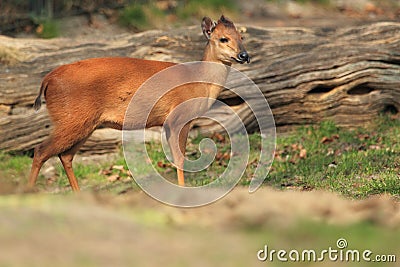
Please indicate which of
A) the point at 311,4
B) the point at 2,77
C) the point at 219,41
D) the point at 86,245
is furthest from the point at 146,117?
the point at 311,4

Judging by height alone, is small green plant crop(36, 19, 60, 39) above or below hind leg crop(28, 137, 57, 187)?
above

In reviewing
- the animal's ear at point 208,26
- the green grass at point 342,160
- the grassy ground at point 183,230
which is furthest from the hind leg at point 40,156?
the green grass at point 342,160

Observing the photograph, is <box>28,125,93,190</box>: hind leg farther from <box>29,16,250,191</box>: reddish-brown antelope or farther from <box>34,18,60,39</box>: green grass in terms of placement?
<box>34,18,60,39</box>: green grass

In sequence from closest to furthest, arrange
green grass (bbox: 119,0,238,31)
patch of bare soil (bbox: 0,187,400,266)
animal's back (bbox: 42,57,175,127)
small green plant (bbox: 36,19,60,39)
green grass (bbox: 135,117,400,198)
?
patch of bare soil (bbox: 0,187,400,266)
animal's back (bbox: 42,57,175,127)
green grass (bbox: 135,117,400,198)
small green plant (bbox: 36,19,60,39)
green grass (bbox: 119,0,238,31)

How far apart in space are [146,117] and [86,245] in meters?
4.75

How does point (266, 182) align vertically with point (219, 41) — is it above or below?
below

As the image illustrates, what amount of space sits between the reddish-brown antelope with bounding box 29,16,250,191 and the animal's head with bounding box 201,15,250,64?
19 mm

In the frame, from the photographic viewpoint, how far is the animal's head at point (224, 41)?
31.7ft

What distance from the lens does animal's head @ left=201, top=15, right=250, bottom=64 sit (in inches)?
380

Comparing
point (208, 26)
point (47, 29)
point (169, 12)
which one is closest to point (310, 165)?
point (208, 26)

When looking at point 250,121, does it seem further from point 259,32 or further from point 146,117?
point 146,117

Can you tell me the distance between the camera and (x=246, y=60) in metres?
9.47

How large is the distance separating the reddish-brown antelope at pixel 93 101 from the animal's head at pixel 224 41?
2 centimetres

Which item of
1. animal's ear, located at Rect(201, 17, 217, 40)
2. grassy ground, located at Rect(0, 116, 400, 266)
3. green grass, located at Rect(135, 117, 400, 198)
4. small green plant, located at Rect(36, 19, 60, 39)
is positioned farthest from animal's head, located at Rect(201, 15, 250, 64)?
small green plant, located at Rect(36, 19, 60, 39)
